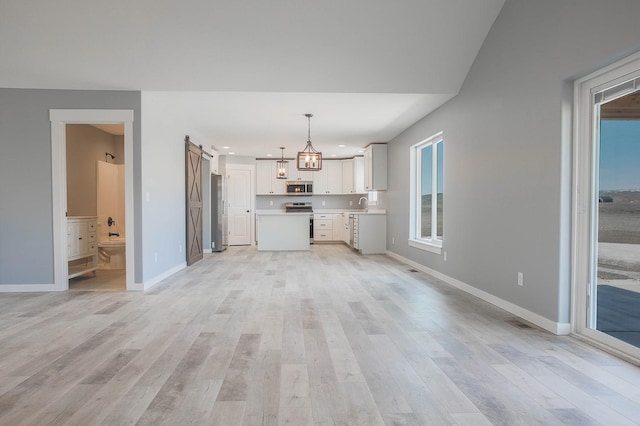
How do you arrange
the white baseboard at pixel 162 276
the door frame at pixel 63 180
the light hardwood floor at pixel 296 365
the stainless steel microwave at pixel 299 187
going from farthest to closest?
1. the stainless steel microwave at pixel 299 187
2. the white baseboard at pixel 162 276
3. the door frame at pixel 63 180
4. the light hardwood floor at pixel 296 365

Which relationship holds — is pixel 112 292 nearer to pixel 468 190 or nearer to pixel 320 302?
pixel 320 302

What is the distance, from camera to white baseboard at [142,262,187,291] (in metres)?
4.70

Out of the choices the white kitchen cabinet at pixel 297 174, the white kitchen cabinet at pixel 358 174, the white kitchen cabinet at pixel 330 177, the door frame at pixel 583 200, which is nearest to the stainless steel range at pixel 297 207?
the white kitchen cabinet at pixel 330 177

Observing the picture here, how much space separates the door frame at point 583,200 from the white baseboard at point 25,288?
5603mm

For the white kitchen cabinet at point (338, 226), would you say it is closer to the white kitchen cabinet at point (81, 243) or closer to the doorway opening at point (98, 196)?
the doorway opening at point (98, 196)

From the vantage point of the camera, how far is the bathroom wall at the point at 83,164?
19.8ft

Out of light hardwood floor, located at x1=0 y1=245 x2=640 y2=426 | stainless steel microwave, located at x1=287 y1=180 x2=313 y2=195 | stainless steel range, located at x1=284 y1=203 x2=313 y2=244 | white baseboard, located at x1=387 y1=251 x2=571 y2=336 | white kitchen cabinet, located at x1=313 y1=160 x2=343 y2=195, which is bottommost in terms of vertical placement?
light hardwood floor, located at x1=0 y1=245 x2=640 y2=426

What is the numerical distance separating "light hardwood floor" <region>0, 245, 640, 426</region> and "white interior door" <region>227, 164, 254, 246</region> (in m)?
5.87

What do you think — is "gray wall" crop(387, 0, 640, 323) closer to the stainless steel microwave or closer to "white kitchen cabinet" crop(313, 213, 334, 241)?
"white kitchen cabinet" crop(313, 213, 334, 241)

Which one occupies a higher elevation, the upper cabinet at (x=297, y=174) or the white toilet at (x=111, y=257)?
the upper cabinet at (x=297, y=174)

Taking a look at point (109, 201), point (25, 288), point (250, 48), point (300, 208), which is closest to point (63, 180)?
point (25, 288)

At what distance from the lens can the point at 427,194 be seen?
6266 millimetres

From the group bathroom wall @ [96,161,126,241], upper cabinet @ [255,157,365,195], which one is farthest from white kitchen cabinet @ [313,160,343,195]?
bathroom wall @ [96,161,126,241]

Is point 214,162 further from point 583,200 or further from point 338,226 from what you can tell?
point 583,200
